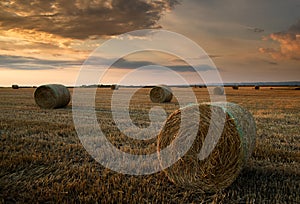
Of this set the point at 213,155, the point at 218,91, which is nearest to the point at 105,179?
the point at 213,155

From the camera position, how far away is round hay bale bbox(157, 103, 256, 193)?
4.06 m

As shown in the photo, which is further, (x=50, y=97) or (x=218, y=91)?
(x=218, y=91)

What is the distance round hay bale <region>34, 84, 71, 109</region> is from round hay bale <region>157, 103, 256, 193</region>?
37.6 ft

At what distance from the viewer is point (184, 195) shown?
12.8 feet

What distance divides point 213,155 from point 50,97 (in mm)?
12338

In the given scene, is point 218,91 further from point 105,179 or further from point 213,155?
point 105,179

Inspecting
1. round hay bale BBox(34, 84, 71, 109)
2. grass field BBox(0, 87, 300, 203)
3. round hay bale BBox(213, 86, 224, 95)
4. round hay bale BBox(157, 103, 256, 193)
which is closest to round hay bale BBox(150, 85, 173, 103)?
round hay bale BBox(34, 84, 71, 109)

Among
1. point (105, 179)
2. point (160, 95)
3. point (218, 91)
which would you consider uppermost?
point (218, 91)

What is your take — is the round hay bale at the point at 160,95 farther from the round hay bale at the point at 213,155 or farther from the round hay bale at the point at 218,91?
the round hay bale at the point at 213,155

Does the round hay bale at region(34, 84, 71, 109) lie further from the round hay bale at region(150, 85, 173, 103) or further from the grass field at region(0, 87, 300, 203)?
the grass field at region(0, 87, 300, 203)

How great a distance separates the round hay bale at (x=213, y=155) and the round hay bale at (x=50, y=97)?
11.5 metres

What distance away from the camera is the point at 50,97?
14.6m

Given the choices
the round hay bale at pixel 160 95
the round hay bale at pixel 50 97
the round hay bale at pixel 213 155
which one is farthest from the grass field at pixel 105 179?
the round hay bale at pixel 160 95

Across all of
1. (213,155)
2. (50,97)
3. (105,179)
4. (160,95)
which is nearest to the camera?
(213,155)
